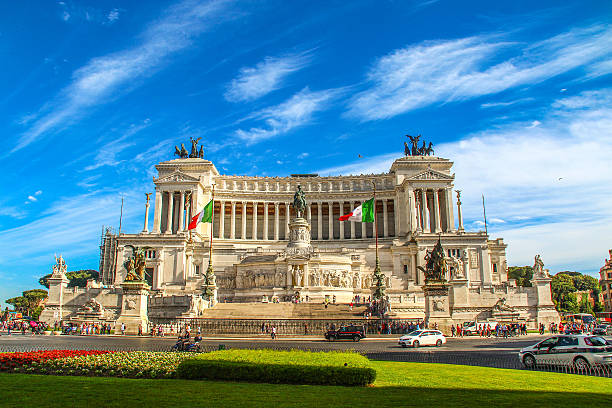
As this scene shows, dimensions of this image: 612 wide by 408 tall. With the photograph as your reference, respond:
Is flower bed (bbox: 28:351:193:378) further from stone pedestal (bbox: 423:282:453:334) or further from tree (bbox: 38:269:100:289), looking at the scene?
tree (bbox: 38:269:100:289)

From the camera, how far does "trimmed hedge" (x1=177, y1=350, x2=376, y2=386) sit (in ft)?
49.4

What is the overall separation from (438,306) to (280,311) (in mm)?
19396

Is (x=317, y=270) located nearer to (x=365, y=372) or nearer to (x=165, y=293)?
(x=165, y=293)

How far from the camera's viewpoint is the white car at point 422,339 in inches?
1256

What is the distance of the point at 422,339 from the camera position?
1276 inches

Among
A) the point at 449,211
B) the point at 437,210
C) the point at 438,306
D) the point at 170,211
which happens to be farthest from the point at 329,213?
the point at 438,306

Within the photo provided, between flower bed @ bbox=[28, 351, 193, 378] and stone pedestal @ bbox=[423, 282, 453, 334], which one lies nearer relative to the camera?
flower bed @ bbox=[28, 351, 193, 378]

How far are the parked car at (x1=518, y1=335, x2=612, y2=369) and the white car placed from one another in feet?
32.9

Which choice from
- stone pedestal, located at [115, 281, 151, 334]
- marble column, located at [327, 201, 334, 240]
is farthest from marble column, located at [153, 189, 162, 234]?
stone pedestal, located at [115, 281, 151, 334]

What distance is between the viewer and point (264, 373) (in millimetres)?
15422

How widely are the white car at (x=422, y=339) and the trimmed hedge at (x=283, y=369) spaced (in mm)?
16027

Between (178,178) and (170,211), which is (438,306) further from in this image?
(178,178)

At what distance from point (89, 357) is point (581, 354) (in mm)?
20011

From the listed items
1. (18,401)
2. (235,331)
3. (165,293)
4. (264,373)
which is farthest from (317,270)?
(18,401)
